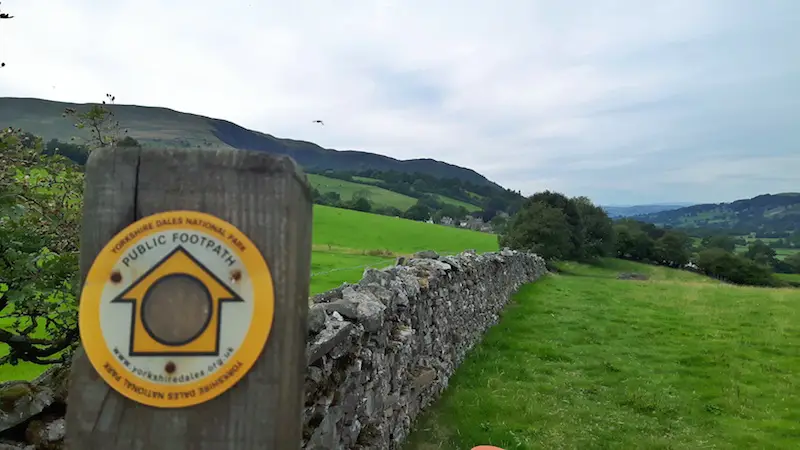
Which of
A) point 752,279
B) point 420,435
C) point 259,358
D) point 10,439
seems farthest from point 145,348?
point 752,279

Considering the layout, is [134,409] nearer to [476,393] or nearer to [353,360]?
[353,360]

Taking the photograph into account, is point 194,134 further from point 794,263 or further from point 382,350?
point 794,263

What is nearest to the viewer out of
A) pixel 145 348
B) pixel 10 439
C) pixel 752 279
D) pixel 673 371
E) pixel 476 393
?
pixel 145 348

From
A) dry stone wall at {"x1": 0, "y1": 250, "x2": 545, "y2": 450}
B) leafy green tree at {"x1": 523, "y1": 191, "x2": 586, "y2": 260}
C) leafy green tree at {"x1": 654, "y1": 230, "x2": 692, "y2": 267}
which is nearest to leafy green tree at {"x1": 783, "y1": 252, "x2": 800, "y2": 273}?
leafy green tree at {"x1": 654, "y1": 230, "x2": 692, "y2": 267}

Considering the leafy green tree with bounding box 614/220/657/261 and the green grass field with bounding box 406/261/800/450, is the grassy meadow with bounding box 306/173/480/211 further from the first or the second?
the green grass field with bounding box 406/261/800/450

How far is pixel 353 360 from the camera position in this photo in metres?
4.20

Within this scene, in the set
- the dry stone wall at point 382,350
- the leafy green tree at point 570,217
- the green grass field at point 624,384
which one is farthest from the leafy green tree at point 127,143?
the leafy green tree at point 570,217

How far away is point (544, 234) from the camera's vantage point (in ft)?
166

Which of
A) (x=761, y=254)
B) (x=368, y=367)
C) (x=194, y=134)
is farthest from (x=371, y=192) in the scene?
(x=368, y=367)

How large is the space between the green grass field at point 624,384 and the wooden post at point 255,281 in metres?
5.19

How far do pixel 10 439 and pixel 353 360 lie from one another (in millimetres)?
2196

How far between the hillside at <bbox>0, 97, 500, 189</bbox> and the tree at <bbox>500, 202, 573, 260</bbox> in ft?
69.1

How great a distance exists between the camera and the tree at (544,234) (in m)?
50.0

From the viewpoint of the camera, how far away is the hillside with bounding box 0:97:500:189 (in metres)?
3.34
